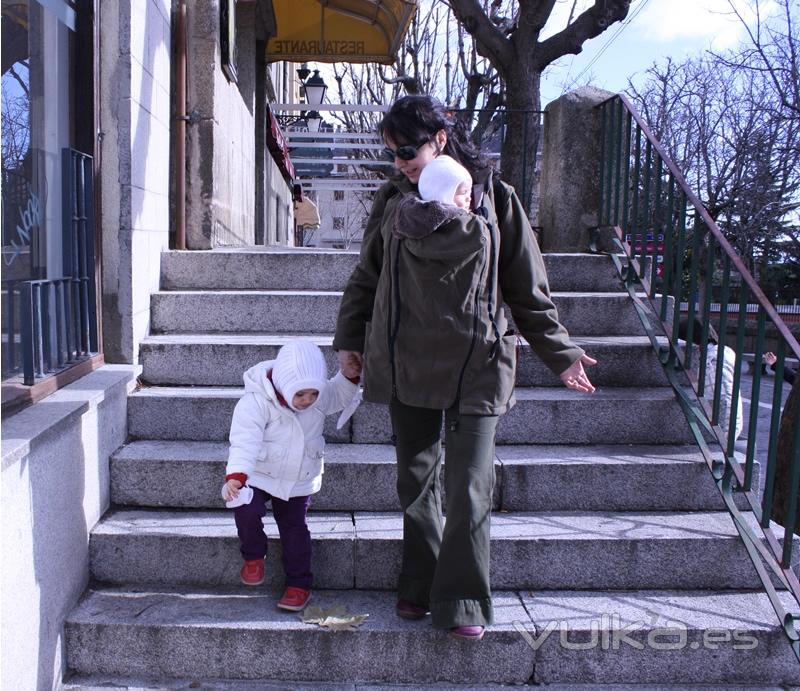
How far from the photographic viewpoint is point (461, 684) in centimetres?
308

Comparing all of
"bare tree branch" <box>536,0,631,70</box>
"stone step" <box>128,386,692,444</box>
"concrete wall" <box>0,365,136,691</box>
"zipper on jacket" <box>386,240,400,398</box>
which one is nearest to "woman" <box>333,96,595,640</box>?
"zipper on jacket" <box>386,240,400,398</box>

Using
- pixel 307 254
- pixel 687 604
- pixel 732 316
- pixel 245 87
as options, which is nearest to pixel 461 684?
pixel 687 604

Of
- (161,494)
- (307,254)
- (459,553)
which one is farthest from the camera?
(307,254)

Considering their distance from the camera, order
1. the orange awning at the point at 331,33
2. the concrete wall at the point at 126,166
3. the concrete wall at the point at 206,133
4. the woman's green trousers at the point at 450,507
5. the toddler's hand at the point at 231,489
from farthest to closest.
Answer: the orange awning at the point at 331,33
the concrete wall at the point at 206,133
the concrete wall at the point at 126,166
the toddler's hand at the point at 231,489
the woman's green trousers at the point at 450,507

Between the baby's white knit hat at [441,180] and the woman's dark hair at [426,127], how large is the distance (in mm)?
171

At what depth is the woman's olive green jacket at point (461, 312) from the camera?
281 cm

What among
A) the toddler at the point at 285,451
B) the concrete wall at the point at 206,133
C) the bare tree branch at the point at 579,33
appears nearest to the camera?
the toddler at the point at 285,451

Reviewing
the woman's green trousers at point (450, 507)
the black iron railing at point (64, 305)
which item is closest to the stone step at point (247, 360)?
the black iron railing at point (64, 305)

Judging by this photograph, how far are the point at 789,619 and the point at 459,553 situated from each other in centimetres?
128

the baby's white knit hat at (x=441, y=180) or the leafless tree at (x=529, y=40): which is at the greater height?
the leafless tree at (x=529, y=40)

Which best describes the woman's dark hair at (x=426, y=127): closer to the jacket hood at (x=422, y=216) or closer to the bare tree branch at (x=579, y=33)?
the jacket hood at (x=422, y=216)

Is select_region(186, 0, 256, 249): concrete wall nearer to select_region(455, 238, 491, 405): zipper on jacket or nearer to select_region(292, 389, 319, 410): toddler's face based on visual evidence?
select_region(292, 389, 319, 410): toddler's face

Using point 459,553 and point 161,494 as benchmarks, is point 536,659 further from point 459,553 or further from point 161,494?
point 161,494

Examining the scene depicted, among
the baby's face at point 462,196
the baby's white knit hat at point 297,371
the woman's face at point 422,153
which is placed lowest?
the baby's white knit hat at point 297,371
